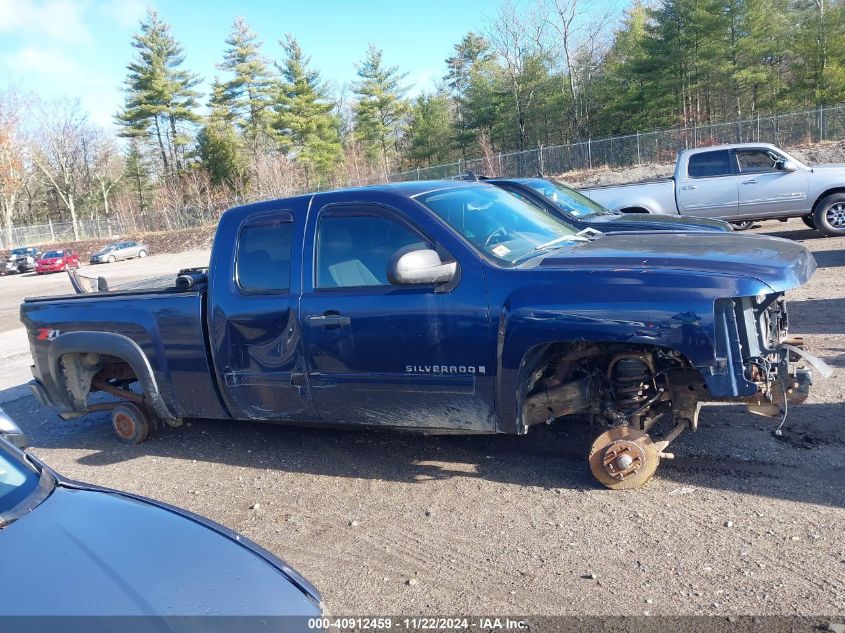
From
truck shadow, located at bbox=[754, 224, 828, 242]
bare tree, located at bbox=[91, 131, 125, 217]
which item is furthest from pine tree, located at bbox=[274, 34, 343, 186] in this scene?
truck shadow, located at bbox=[754, 224, 828, 242]

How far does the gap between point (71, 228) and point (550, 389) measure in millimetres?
63459

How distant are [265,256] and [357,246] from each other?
766mm

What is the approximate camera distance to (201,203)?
167 ft

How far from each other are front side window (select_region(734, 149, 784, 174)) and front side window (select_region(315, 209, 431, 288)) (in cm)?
1156

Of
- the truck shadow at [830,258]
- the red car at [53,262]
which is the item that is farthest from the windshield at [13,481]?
the red car at [53,262]

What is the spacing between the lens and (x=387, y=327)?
411 cm

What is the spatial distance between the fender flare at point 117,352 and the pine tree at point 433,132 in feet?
165

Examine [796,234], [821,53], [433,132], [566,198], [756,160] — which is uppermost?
[433,132]

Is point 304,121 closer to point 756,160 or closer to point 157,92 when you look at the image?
point 157,92

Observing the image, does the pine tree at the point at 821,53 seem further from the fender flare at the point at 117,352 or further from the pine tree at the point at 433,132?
the fender flare at the point at 117,352

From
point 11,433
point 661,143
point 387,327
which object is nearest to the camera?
point 387,327

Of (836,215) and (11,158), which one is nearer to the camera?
(836,215)

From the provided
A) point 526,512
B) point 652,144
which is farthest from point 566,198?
point 652,144

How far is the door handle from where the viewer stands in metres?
4.24
